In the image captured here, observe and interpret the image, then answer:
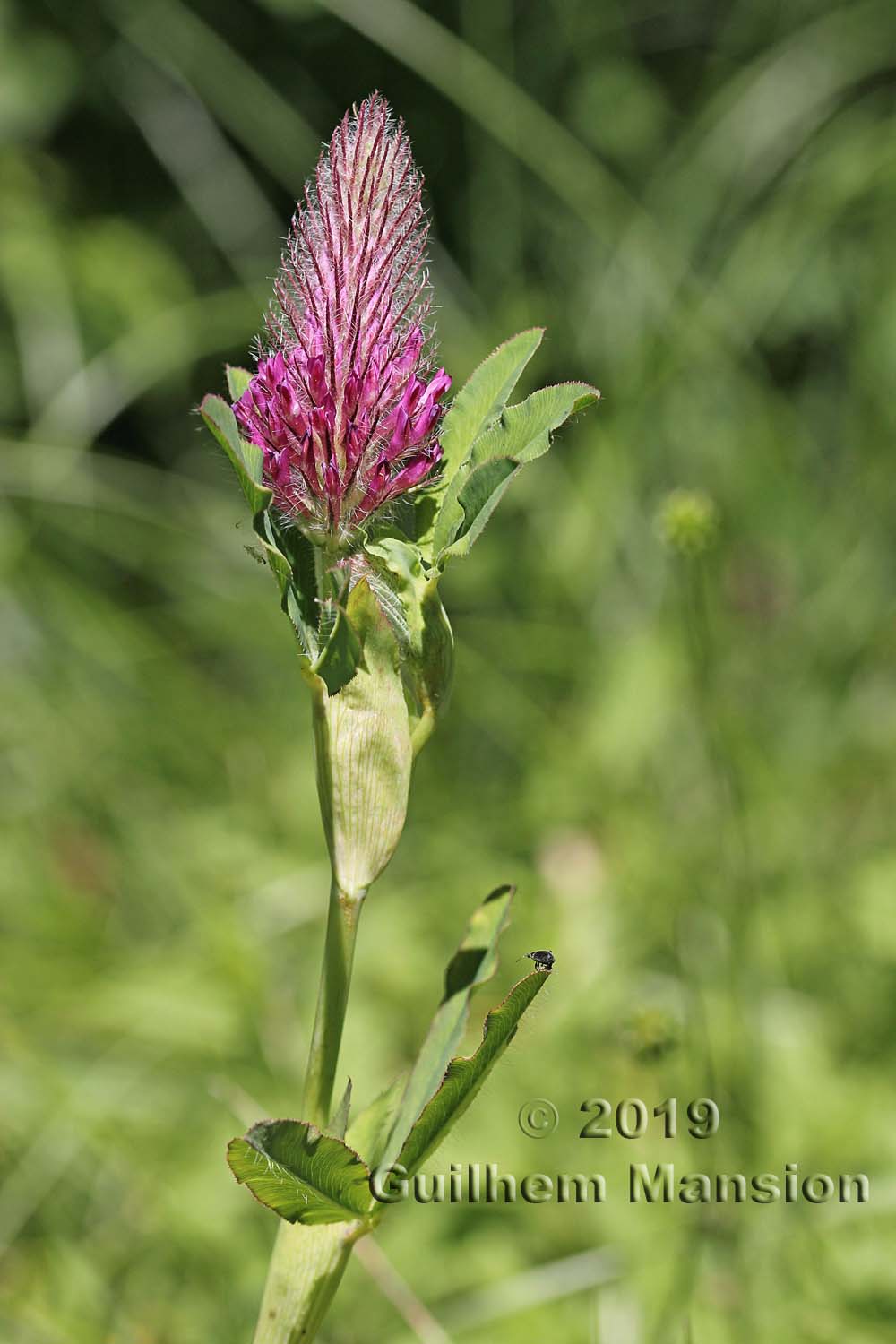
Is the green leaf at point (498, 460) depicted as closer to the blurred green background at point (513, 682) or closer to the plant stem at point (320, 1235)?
the plant stem at point (320, 1235)

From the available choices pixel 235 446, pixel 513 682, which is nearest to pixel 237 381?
pixel 235 446

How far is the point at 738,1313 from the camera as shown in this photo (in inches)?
→ 48.6

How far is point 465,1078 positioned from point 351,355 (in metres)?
0.38

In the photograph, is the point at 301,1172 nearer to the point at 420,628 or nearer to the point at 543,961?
the point at 543,961

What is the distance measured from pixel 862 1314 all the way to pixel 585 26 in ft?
8.09

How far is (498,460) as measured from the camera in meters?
0.64

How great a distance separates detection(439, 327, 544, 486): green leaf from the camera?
74 centimetres

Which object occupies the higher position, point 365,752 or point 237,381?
point 237,381

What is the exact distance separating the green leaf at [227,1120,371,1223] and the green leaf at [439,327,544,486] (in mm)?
377

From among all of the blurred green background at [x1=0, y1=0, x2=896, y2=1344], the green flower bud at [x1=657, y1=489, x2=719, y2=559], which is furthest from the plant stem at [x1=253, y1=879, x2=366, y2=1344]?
the green flower bud at [x1=657, y1=489, x2=719, y2=559]

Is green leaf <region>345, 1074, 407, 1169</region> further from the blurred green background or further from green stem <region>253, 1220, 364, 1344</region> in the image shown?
the blurred green background

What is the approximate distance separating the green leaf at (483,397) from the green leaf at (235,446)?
135 mm

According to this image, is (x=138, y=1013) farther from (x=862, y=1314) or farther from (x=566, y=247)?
(x=566, y=247)

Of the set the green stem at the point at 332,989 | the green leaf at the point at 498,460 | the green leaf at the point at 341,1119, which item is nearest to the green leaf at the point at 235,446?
the green leaf at the point at 498,460
